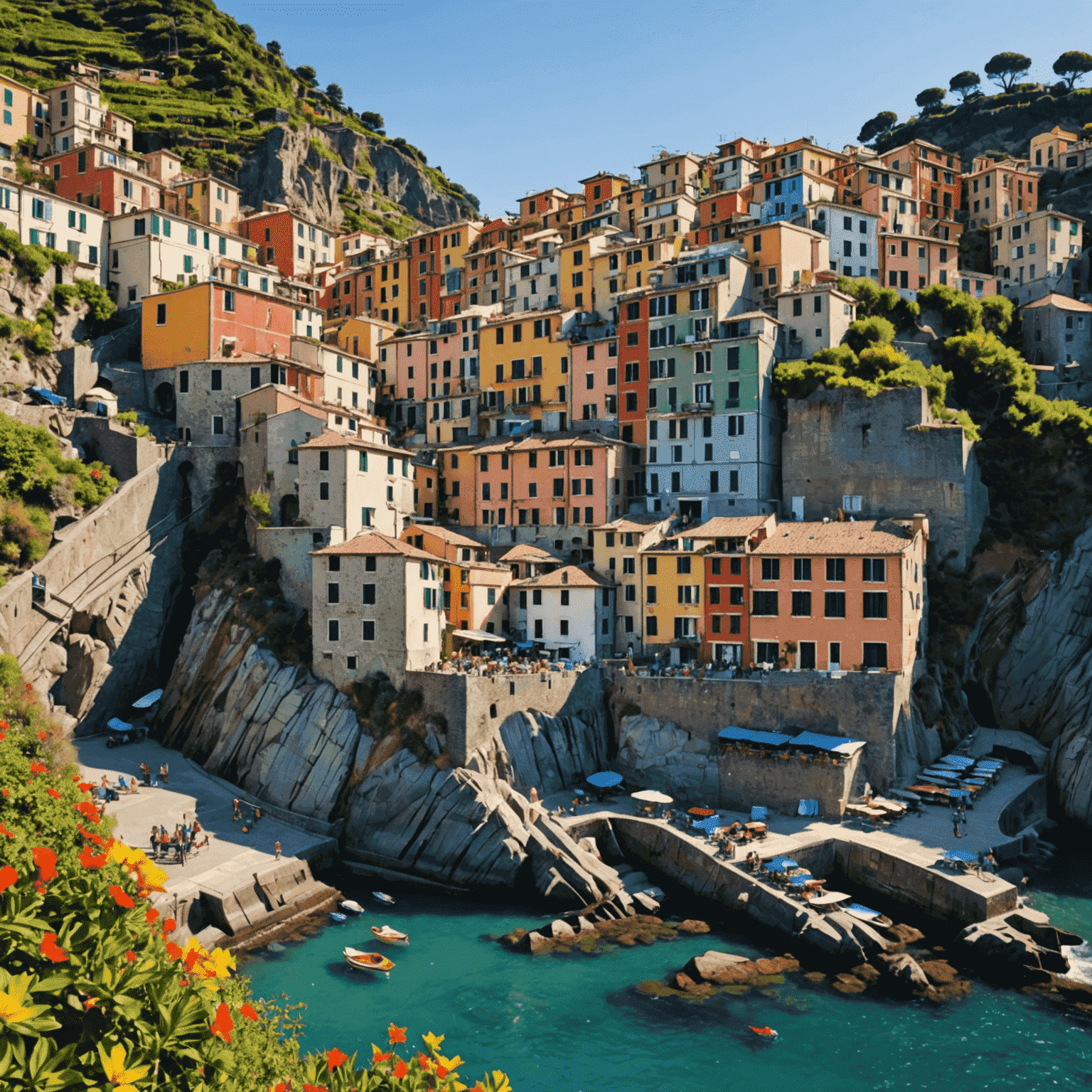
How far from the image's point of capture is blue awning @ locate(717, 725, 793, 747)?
168 ft

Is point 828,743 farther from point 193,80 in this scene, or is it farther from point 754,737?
point 193,80

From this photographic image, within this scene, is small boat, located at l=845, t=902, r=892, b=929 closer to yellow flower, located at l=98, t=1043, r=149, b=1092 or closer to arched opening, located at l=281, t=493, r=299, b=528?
yellow flower, located at l=98, t=1043, r=149, b=1092

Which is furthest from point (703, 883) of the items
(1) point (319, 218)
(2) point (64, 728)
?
(1) point (319, 218)

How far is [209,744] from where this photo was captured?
182 feet

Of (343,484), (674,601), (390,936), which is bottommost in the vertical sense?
(390,936)

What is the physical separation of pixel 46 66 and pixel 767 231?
8766 cm

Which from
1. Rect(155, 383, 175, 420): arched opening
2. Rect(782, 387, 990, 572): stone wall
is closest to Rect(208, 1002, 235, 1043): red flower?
Rect(782, 387, 990, 572): stone wall

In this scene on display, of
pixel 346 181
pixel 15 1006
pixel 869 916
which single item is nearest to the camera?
pixel 15 1006

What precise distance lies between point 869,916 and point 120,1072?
124 feet

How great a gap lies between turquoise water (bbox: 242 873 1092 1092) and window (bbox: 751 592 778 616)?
19.5 metres

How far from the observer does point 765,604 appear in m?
55.3

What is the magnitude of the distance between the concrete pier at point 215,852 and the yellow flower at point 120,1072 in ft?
101

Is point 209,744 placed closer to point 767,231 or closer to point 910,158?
point 767,231

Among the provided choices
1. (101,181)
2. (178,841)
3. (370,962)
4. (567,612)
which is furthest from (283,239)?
(370,962)
